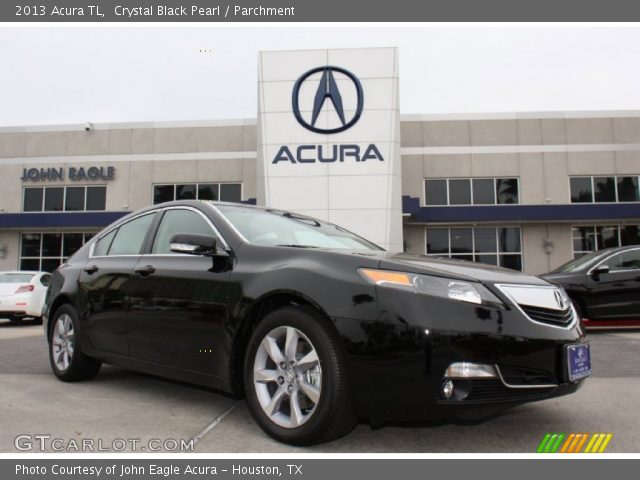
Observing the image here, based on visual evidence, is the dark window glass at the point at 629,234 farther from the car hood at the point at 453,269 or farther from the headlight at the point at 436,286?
the headlight at the point at 436,286

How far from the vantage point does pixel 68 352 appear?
4805 millimetres

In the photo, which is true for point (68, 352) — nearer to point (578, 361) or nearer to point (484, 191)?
point (578, 361)

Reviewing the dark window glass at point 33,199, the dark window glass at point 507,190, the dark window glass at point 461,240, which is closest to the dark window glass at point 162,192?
the dark window glass at point 33,199

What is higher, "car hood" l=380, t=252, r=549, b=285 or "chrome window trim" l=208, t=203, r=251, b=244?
"chrome window trim" l=208, t=203, r=251, b=244

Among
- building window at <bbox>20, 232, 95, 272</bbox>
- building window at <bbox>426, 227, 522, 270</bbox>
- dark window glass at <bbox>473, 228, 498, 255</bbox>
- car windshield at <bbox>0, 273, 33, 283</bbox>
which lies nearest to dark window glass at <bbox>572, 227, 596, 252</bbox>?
building window at <bbox>426, 227, 522, 270</bbox>

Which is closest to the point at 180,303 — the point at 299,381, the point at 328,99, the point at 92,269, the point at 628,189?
the point at 299,381

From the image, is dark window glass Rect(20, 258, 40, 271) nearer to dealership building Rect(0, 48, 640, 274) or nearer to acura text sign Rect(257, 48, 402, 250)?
dealership building Rect(0, 48, 640, 274)

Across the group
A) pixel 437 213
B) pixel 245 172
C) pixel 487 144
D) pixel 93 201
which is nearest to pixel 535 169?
pixel 487 144

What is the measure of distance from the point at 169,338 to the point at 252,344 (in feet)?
2.72

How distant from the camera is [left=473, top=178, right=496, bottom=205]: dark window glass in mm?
22891

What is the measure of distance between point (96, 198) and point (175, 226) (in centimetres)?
2232

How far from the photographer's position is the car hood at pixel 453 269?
288cm

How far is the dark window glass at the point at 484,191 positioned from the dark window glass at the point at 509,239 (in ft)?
4.38

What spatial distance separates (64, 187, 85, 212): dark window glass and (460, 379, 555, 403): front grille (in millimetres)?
24738
